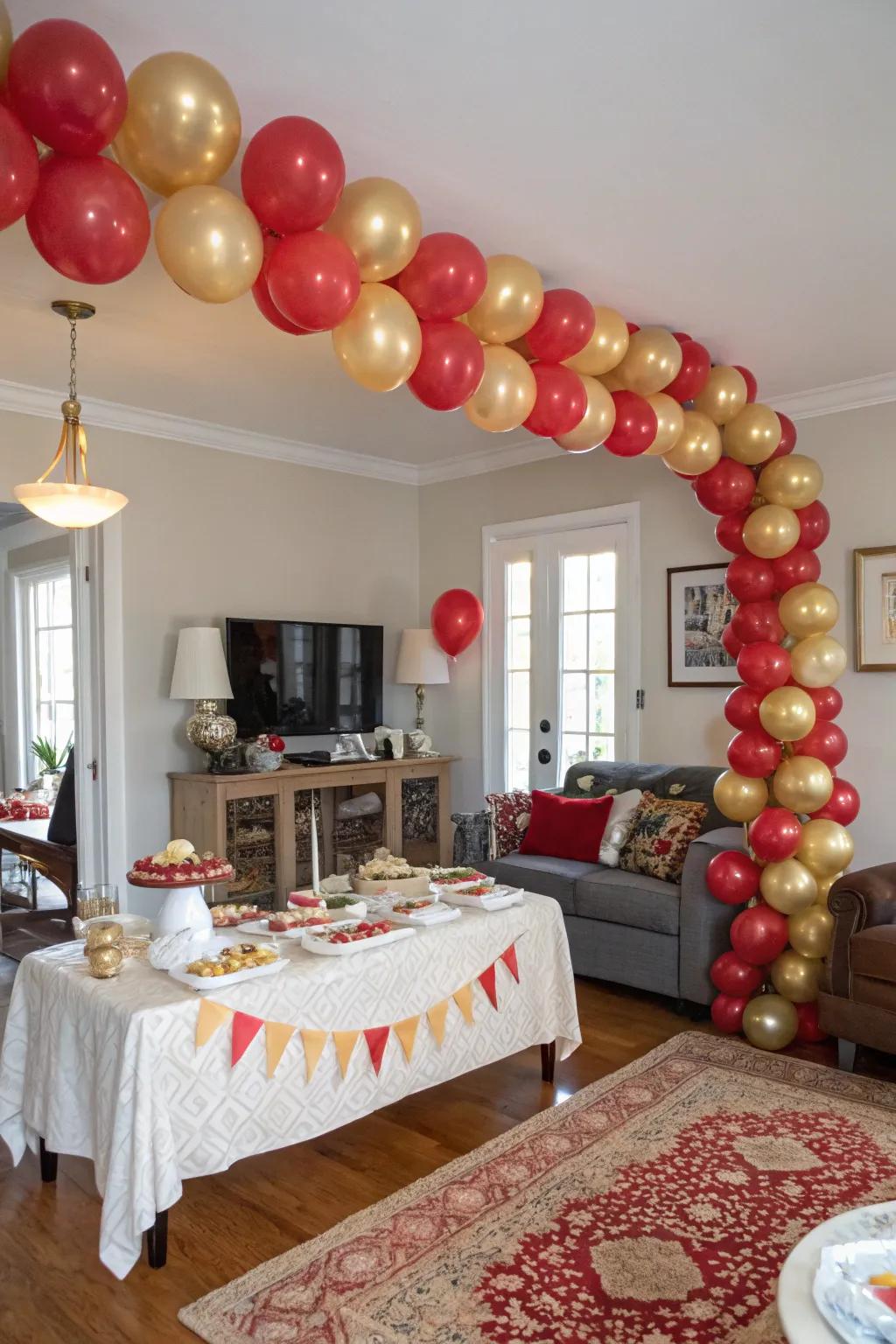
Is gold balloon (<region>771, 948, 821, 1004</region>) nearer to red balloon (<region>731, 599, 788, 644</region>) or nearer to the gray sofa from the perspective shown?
the gray sofa

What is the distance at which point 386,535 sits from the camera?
611 centimetres

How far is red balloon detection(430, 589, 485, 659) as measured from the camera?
5625 mm

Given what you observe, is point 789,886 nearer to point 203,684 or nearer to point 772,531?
point 772,531

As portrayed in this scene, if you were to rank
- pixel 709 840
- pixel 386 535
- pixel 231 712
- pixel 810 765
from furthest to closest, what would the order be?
pixel 386 535 → pixel 231 712 → pixel 709 840 → pixel 810 765

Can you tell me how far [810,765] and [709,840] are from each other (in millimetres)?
556

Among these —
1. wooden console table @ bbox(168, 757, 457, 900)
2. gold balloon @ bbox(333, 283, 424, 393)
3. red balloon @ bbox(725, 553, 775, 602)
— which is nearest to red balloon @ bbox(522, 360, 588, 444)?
gold balloon @ bbox(333, 283, 424, 393)

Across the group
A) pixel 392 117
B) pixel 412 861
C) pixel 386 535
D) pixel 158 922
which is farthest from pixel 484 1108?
pixel 386 535

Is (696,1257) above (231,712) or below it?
below

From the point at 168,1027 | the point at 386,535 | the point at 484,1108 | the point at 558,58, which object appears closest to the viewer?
the point at 558,58

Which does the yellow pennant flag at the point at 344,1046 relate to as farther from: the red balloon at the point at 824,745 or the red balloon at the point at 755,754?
the red balloon at the point at 824,745

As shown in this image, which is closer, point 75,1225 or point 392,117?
point 392,117

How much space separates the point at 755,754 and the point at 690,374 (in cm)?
143

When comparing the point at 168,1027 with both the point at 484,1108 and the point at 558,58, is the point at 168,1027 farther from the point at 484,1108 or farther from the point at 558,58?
the point at 558,58

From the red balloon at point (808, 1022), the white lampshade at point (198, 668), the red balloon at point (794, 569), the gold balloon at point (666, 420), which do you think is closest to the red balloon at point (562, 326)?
the gold balloon at point (666, 420)
